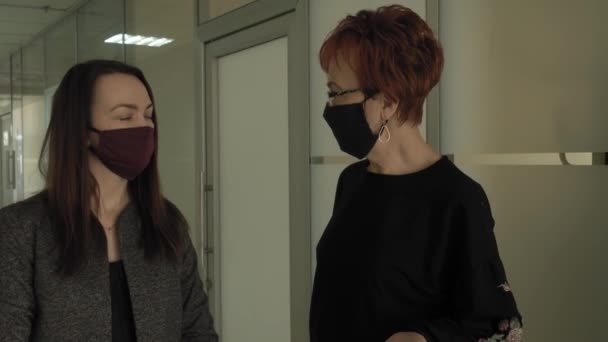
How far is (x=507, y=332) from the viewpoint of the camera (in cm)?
106

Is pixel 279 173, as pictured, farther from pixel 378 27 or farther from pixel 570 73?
pixel 378 27

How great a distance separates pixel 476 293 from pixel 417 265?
4.8 inches

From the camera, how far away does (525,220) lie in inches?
69.4

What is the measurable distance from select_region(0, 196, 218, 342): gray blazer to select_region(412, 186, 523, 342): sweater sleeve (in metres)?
0.56

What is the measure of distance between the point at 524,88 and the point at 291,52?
139 cm

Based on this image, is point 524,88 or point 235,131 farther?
point 235,131

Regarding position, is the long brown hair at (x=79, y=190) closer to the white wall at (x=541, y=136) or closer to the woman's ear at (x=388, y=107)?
the woman's ear at (x=388, y=107)

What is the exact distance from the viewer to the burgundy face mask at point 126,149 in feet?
4.30

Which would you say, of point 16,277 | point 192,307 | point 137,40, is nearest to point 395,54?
point 192,307

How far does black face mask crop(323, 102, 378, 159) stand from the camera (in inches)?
48.1

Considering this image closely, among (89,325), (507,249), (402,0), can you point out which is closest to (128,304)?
(89,325)

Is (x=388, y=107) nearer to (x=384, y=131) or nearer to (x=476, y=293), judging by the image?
(x=384, y=131)

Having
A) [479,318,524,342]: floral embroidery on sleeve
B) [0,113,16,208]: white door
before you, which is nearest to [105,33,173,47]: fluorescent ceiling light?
[0,113,16,208]: white door

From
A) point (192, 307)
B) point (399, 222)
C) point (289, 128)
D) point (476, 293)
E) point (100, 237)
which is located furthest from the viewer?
point (289, 128)
